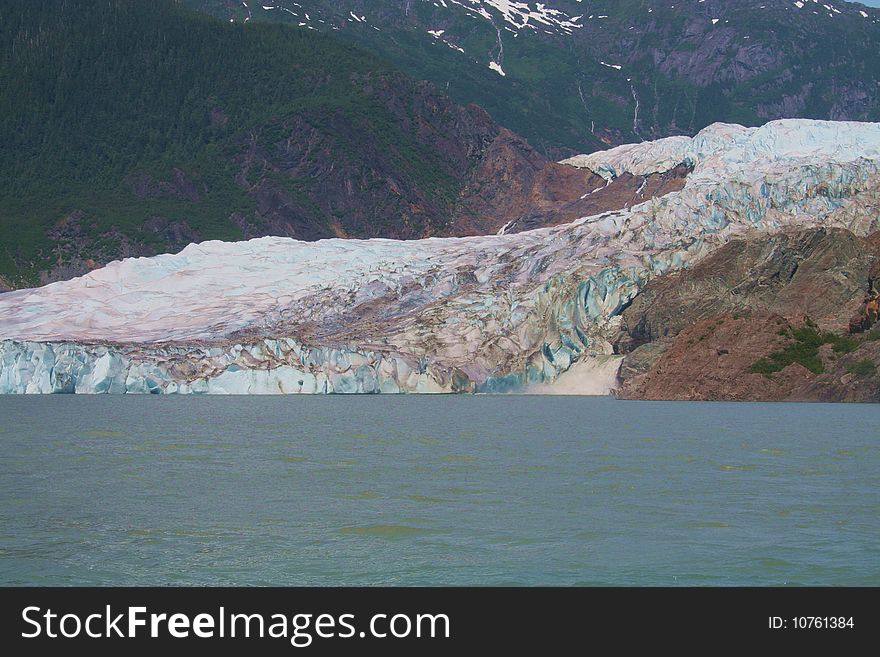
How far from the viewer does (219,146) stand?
468 feet

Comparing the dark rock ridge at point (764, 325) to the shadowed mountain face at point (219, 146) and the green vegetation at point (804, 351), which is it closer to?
the green vegetation at point (804, 351)

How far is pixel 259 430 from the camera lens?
3212 cm

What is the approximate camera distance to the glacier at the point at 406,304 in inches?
2020

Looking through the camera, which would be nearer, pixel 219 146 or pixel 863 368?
pixel 863 368

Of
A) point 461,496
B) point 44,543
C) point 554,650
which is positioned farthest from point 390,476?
point 554,650

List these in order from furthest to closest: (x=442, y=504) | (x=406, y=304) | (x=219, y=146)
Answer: (x=219, y=146) < (x=406, y=304) < (x=442, y=504)

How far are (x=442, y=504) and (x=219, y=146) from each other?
12925 centimetres

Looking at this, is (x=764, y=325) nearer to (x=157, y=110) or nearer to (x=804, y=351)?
(x=804, y=351)

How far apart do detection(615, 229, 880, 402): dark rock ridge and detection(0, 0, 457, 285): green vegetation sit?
77.8 meters

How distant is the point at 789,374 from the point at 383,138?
102 metres

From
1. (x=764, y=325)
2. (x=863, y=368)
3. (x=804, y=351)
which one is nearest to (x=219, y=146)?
(x=764, y=325)

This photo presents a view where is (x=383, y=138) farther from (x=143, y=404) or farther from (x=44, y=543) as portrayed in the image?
(x=44, y=543)

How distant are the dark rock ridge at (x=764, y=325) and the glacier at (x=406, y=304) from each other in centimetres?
201

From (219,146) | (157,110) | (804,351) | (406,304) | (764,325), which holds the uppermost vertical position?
(157,110)
